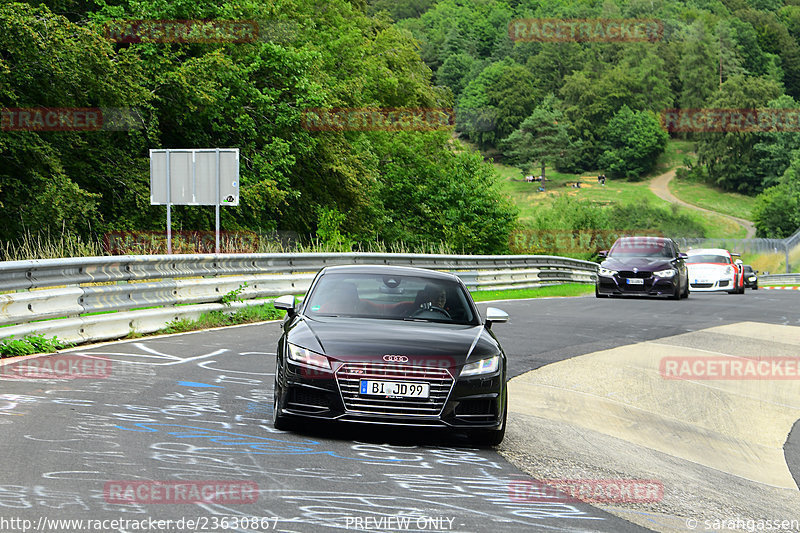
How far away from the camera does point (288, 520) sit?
502 centimetres

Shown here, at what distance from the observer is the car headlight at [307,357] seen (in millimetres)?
7324

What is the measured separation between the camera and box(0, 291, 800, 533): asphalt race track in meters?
5.09

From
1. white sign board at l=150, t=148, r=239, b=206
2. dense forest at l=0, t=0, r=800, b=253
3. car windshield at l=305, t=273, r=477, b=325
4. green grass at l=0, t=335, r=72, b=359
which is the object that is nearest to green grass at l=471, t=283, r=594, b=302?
white sign board at l=150, t=148, r=239, b=206

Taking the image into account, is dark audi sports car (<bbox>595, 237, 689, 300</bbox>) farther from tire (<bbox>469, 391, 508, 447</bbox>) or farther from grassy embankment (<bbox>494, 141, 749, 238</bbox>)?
grassy embankment (<bbox>494, 141, 749, 238</bbox>)

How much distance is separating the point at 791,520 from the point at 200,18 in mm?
31320

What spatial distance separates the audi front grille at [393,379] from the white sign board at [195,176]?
13.8m

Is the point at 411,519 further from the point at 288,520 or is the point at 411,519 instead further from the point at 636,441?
the point at 636,441

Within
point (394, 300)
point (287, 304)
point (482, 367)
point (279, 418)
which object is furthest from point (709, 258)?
point (279, 418)

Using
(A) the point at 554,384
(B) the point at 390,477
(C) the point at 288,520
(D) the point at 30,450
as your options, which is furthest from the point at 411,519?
(A) the point at 554,384

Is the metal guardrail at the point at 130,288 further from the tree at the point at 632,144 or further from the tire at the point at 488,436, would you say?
the tree at the point at 632,144

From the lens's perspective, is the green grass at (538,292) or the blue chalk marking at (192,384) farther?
the green grass at (538,292)

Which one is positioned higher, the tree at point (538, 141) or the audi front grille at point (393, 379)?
the tree at point (538, 141)

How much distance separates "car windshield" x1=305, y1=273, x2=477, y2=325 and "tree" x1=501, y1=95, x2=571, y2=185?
16999 centimetres

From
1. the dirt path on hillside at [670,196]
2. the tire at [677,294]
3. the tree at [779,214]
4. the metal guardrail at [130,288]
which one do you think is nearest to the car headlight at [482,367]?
the metal guardrail at [130,288]
